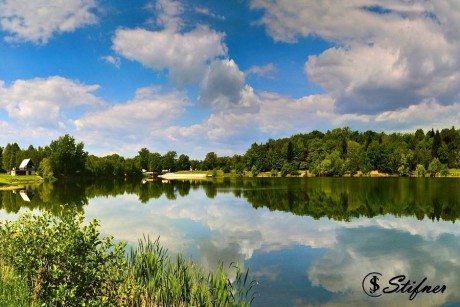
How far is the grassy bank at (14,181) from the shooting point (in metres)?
116

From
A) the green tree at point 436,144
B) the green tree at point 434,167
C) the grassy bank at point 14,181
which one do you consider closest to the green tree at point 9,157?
the grassy bank at point 14,181

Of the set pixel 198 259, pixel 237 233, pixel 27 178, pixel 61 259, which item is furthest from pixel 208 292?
pixel 27 178

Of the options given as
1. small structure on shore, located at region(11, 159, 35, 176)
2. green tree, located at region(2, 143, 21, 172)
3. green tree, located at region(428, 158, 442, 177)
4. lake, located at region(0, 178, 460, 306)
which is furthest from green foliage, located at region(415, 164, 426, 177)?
green tree, located at region(2, 143, 21, 172)

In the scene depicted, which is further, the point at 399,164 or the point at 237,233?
the point at 399,164

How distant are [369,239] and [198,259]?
55.4 ft

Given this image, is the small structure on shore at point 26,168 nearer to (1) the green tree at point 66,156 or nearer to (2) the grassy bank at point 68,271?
(1) the green tree at point 66,156

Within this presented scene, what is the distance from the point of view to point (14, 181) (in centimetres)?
12988

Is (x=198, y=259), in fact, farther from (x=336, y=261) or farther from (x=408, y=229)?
(x=408, y=229)

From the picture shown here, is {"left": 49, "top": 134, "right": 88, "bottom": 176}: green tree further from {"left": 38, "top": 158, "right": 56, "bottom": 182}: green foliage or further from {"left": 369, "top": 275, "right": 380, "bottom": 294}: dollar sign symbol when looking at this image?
{"left": 369, "top": 275, "right": 380, "bottom": 294}: dollar sign symbol

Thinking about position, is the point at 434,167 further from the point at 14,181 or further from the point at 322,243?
the point at 14,181

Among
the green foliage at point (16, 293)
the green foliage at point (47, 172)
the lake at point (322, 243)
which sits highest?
the green foliage at point (47, 172)

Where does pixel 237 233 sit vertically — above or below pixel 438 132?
below

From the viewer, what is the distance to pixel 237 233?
127ft

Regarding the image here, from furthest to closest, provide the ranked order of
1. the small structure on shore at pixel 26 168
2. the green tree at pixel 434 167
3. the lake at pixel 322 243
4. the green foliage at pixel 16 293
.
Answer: the small structure on shore at pixel 26 168, the green tree at pixel 434 167, the lake at pixel 322 243, the green foliage at pixel 16 293
